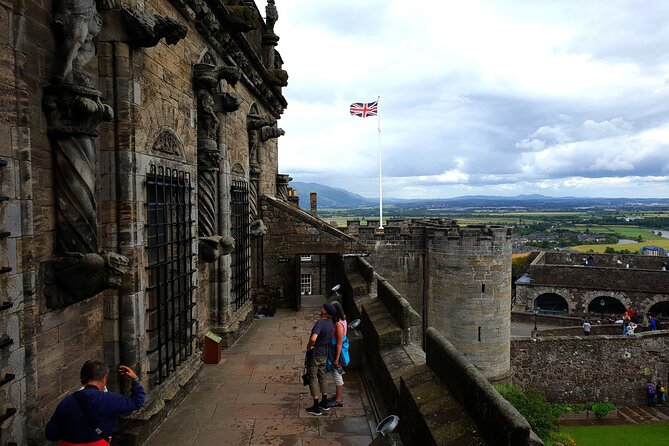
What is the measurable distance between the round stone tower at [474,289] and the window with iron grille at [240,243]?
9.94 metres

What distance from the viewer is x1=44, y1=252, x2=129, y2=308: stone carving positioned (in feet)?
14.1

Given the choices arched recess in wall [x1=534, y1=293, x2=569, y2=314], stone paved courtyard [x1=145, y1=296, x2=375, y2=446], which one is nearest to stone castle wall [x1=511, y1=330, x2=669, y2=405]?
arched recess in wall [x1=534, y1=293, x2=569, y2=314]

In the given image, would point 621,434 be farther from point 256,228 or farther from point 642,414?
point 256,228

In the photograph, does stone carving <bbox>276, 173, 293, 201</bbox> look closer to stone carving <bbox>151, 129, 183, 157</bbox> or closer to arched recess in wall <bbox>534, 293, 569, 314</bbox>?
stone carving <bbox>151, 129, 183, 157</bbox>

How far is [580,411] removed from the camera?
22719 millimetres

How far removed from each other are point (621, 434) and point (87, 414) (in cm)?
2237

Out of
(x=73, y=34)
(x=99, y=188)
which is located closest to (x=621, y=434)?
(x=99, y=188)

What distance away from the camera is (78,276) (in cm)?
439

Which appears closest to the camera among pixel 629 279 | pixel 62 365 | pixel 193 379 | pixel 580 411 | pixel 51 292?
pixel 51 292

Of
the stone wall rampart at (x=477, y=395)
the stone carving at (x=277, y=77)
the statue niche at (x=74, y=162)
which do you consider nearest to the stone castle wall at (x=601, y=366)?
the stone carving at (x=277, y=77)

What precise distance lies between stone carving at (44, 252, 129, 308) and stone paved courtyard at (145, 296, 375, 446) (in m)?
2.23

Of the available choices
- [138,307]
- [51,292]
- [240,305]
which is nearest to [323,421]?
[138,307]

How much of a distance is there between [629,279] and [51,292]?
37.4m

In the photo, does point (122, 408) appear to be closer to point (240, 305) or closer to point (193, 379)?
point (193, 379)
